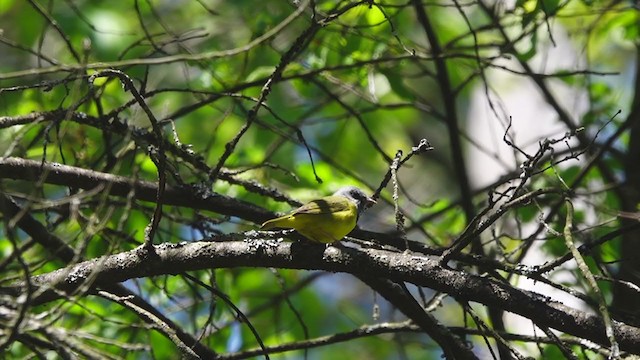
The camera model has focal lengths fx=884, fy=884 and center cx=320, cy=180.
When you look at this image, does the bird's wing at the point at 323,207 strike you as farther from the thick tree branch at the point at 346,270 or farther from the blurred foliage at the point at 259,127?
the thick tree branch at the point at 346,270

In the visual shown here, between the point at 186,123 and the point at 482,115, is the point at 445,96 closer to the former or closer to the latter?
the point at 482,115

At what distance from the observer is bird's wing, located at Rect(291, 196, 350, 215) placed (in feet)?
11.7

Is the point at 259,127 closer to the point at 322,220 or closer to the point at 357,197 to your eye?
the point at 357,197

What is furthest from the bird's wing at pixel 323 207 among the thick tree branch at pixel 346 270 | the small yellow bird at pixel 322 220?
the thick tree branch at pixel 346 270

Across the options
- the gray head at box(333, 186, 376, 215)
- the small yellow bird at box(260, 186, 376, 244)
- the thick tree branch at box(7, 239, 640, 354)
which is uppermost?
the gray head at box(333, 186, 376, 215)

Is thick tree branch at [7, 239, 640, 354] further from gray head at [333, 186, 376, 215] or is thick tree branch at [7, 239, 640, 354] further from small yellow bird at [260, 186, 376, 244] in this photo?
gray head at [333, 186, 376, 215]

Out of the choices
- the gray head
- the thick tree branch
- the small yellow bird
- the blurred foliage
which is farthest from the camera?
the gray head

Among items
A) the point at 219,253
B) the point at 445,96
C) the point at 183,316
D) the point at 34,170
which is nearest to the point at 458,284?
the point at 219,253

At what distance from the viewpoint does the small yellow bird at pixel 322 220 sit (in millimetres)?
3424

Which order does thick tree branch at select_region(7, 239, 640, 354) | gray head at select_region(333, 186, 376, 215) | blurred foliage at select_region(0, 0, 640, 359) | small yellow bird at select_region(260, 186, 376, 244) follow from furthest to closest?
gray head at select_region(333, 186, 376, 215), blurred foliage at select_region(0, 0, 640, 359), small yellow bird at select_region(260, 186, 376, 244), thick tree branch at select_region(7, 239, 640, 354)

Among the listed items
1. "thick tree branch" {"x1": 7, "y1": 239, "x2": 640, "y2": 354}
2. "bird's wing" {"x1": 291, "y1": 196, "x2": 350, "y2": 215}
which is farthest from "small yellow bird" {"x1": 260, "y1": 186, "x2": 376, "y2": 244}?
"thick tree branch" {"x1": 7, "y1": 239, "x2": 640, "y2": 354}

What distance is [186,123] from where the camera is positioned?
30.9 feet

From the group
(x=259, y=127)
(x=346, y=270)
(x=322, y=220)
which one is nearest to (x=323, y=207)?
(x=322, y=220)

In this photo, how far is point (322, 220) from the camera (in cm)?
347
